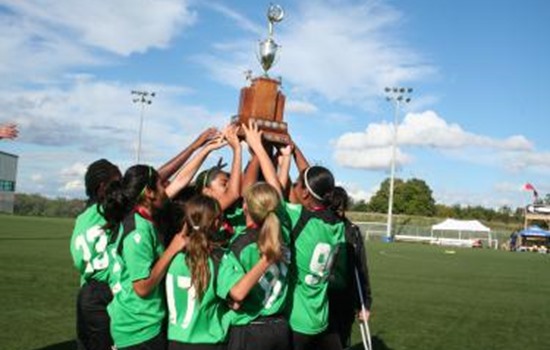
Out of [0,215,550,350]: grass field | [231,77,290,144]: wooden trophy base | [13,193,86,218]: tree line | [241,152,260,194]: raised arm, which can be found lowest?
[0,215,550,350]: grass field

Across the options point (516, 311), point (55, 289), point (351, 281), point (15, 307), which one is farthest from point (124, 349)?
point (516, 311)

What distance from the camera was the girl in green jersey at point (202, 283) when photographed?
4043 millimetres

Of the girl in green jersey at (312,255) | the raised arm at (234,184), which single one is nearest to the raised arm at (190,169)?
the raised arm at (234,184)

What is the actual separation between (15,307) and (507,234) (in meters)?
68.6

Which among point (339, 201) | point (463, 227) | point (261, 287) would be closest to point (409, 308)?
point (339, 201)

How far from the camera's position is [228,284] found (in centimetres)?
409

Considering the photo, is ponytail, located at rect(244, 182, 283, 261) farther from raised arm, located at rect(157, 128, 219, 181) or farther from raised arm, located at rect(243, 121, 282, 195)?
raised arm, located at rect(157, 128, 219, 181)

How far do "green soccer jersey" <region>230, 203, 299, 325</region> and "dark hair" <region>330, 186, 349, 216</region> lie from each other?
715 mm

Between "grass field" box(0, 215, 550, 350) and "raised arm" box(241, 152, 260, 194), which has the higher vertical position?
"raised arm" box(241, 152, 260, 194)

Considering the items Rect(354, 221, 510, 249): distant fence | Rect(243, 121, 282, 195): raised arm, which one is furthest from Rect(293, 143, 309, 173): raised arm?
Rect(354, 221, 510, 249): distant fence

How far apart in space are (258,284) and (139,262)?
0.78 metres

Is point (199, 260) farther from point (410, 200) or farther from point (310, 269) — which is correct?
point (410, 200)

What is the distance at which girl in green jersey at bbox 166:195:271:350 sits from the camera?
4043 millimetres

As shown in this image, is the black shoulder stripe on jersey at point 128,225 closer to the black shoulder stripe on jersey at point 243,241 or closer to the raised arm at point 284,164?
the black shoulder stripe on jersey at point 243,241
